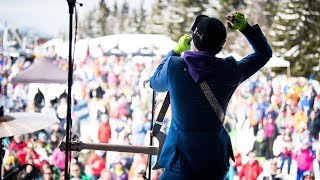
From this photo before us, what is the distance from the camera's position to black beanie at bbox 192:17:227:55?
1238mm

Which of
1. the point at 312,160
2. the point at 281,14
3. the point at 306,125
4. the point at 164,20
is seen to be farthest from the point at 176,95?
the point at 164,20

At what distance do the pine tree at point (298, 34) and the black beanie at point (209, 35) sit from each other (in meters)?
13.5

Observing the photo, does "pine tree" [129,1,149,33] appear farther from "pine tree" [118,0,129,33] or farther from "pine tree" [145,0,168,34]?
"pine tree" [118,0,129,33]

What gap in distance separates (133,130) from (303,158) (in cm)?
195

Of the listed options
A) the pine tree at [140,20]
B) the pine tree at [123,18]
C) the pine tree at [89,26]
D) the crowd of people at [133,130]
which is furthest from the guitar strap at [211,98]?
the pine tree at [123,18]

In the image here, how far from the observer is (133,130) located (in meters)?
4.75

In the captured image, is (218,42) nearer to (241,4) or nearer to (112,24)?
(241,4)

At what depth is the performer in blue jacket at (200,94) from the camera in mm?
1225

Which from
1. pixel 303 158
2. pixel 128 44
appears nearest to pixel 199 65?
pixel 303 158

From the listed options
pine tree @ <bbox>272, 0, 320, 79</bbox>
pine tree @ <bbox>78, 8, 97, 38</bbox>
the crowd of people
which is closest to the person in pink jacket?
the crowd of people

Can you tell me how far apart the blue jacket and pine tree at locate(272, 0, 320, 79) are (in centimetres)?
1344

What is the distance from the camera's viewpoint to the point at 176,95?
124 cm

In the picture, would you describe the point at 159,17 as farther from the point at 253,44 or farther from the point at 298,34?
the point at 253,44

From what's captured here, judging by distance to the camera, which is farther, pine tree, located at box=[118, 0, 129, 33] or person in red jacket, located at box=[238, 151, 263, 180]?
pine tree, located at box=[118, 0, 129, 33]
